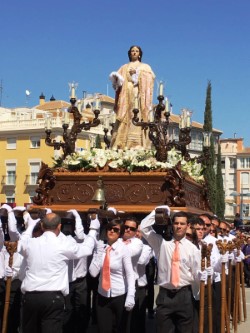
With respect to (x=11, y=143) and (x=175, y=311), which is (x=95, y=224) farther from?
(x=11, y=143)

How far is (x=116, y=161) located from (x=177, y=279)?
6293 mm

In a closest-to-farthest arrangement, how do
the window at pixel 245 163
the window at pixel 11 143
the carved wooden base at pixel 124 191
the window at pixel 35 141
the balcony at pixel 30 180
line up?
1. the carved wooden base at pixel 124 191
2. the balcony at pixel 30 180
3. the window at pixel 35 141
4. the window at pixel 11 143
5. the window at pixel 245 163

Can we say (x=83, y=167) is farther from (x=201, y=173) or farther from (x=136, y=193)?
(x=201, y=173)

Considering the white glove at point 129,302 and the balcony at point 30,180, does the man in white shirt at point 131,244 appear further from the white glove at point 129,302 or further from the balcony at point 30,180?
the balcony at point 30,180

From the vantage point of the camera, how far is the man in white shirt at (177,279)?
23.1 feet

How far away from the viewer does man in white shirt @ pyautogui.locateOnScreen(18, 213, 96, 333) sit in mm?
6512

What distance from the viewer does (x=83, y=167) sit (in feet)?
44.2

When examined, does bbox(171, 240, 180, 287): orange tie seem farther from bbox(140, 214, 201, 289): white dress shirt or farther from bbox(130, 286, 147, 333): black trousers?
bbox(130, 286, 147, 333): black trousers

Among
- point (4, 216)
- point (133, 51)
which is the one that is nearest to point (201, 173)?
point (133, 51)

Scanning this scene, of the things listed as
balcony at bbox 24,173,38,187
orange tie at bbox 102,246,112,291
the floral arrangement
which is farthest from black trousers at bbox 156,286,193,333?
balcony at bbox 24,173,38,187

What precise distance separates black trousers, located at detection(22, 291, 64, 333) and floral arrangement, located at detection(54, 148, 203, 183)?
6.53m

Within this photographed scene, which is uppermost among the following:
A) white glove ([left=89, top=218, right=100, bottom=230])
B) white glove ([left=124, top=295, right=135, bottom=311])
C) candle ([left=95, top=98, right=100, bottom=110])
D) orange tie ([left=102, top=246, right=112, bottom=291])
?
candle ([left=95, top=98, right=100, bottom=110])

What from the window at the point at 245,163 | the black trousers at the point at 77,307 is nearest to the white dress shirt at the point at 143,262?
the black trousers at the point at 77,307

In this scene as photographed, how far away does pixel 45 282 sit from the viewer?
6.52 metres
